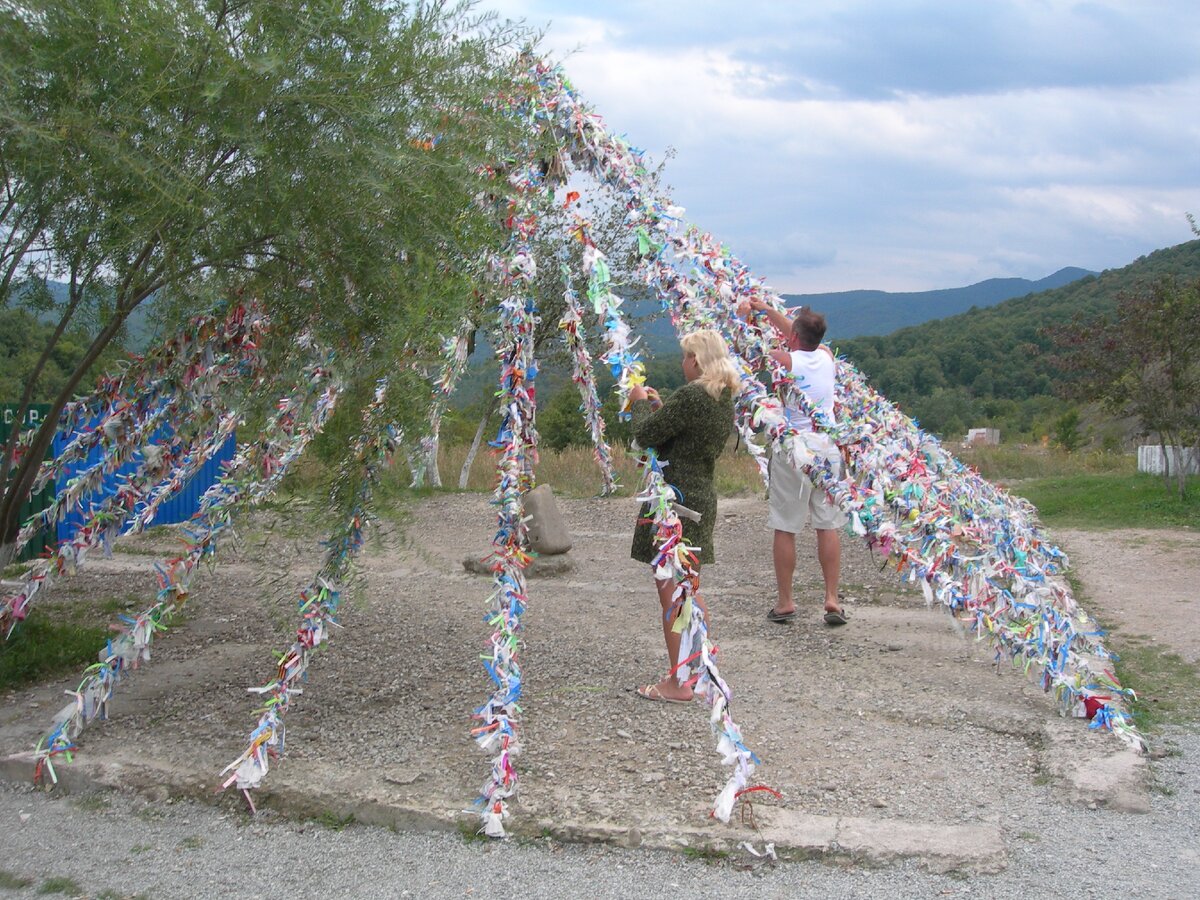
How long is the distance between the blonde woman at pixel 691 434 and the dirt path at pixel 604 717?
668 millimetres

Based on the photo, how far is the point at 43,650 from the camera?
575 cm

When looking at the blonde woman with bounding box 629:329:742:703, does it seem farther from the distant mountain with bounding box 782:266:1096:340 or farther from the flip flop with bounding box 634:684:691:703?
the distant mountain with bounding box 782:266:1096:340

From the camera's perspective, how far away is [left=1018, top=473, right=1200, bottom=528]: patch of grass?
1147 cm

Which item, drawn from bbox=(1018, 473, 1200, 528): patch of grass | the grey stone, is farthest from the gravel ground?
bbox=(1018, 473, 1200, 528): patch of grass

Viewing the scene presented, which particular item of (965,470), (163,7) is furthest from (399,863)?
(965,470)

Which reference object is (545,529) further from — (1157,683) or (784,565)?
(1157,683)

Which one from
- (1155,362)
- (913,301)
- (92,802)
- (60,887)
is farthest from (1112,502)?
(913,301)

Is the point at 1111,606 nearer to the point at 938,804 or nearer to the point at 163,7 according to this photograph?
the point at 938,804

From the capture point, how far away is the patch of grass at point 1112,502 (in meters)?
11.5

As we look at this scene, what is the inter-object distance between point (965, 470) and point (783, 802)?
19.3 feet

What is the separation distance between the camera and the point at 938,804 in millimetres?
3930

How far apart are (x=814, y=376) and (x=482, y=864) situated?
359cm

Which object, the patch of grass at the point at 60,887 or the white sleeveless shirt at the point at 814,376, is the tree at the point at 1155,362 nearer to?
the white sleeveless shirt at the point at 814,376

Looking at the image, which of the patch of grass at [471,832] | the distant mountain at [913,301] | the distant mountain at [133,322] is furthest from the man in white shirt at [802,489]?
the distant mountain at [913,301]
